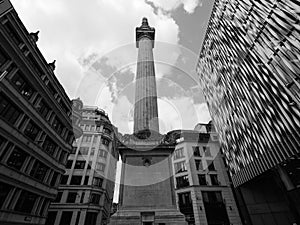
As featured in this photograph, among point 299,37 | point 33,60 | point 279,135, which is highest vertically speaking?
point 33,60

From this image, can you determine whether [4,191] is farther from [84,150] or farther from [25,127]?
[84,150]

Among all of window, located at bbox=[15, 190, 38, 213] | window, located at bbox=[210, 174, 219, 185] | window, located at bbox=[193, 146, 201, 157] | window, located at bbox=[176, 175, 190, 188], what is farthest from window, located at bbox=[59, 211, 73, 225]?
window, located at bbox=[210, 174, 219, 185]

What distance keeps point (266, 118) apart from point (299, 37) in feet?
29.3

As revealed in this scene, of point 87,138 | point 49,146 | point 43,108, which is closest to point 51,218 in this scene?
point 49,146

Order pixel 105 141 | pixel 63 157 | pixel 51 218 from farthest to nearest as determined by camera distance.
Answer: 1. pixel 105 141
2. pixel 51 218
3. pixel 63 157

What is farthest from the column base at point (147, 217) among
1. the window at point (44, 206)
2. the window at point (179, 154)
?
the window at point (179, 154)

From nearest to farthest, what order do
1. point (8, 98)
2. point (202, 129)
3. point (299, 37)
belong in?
point (299, 37), point (8, 98), point (202, 129)

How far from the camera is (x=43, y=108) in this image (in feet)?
71.8

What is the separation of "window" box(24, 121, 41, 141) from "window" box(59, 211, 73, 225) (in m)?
17.7

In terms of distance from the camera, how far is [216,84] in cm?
3192

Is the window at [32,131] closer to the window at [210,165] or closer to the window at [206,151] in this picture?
the window at [210,165]

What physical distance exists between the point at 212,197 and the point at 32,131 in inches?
1250

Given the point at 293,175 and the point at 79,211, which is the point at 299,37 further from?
the point at 79,211

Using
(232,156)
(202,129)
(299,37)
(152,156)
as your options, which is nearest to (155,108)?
(152,156)
